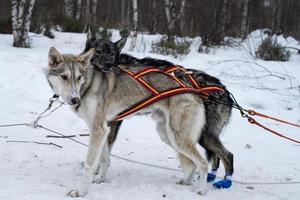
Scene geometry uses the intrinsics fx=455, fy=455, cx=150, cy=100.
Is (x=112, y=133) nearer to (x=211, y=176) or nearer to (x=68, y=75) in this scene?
(x=211, y=176)

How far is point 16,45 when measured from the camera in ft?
35.4

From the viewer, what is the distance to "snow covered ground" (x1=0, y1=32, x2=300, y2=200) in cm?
429

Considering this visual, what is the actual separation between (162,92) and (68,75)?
0.94m

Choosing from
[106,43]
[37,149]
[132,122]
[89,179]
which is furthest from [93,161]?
[132,122]

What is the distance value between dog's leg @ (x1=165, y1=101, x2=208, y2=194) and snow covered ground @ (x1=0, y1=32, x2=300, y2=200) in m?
0.30

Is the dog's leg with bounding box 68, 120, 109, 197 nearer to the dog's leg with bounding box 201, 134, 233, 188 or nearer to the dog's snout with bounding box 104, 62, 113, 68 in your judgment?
the dog's snout with bounding box 104, 62, 113, 68

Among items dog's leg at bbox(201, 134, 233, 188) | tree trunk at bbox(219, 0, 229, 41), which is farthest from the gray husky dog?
tree trunk at bbox(219, 0, 229, 41)

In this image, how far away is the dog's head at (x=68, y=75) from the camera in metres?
3.76

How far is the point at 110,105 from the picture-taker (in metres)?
4.22

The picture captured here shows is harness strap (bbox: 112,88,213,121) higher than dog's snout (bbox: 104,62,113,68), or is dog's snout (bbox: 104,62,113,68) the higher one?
dog's snout (bbox: 104,62,113,68)

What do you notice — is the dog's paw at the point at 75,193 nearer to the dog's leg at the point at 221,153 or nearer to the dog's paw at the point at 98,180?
the dog's paw at the point at 98,180

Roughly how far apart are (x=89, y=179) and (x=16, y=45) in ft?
24.6

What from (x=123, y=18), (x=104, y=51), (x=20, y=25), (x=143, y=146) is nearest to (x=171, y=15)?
(x=20, y=25)

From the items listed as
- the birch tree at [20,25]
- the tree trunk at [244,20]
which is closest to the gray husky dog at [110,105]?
the birch tree at [20,25]
